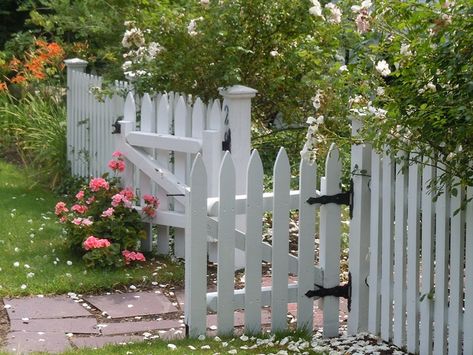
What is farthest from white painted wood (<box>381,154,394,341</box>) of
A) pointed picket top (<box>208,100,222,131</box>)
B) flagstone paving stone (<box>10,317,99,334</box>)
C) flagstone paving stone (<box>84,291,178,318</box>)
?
pointed picket top (<box>208,100,222,131</box>)

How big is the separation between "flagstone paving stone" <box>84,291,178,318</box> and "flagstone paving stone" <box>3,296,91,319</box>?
6.0 inches

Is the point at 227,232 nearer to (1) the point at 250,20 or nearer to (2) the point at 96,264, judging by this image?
(2) the point at 96,264

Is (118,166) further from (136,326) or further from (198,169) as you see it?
(198,169)

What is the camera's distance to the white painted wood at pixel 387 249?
530cm

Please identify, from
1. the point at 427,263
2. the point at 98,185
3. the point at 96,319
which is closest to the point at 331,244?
the point at 427,263

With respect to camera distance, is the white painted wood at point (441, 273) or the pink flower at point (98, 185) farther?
the pink flower at point (98, 185)

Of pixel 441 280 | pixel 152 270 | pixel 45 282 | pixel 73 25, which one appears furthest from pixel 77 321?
pixel 73 25

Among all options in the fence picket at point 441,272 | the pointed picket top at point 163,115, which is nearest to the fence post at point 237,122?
the pointed picket top at point 163,115

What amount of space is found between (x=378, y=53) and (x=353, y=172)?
775 mm

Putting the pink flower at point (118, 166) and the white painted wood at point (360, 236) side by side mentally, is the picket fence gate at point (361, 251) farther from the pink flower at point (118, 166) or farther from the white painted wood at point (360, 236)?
the pink flower at point (118, 166)

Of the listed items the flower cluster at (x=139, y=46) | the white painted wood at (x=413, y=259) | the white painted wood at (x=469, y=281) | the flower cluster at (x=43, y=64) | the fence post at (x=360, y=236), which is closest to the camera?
the white painted wood at (x=469, y=281)

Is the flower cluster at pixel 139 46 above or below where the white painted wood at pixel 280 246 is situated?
above

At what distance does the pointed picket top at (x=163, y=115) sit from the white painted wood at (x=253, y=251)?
2241 millimetres

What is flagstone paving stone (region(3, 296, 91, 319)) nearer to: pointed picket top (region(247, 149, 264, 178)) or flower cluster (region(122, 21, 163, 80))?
pointed picket top (region(247, 149, 264, 178))
